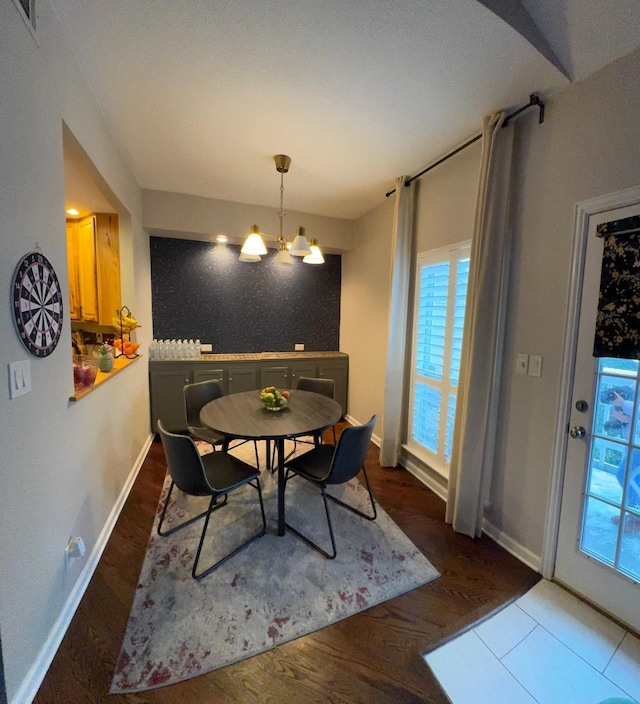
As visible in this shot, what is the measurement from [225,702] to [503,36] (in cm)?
301

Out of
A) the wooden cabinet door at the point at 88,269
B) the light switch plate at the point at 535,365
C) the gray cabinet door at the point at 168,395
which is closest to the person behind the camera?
the light switch plate at the point at 535,365

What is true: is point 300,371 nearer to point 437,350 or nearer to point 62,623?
point 437,350

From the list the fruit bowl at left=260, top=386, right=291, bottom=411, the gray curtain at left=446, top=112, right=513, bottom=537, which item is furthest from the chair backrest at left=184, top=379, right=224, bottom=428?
the gray curtain at left=446, top=112, right=513, bottom=537

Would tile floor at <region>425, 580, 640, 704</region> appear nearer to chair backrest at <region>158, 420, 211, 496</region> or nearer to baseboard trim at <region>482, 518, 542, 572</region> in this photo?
baseboard trim at <region>482, 518, 542, 572</region>

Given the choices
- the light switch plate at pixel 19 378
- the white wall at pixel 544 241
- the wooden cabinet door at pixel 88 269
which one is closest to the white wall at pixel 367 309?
the white wall at pixel 544 241

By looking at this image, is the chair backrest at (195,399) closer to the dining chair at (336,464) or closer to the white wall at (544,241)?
the dining chair at (336,464)

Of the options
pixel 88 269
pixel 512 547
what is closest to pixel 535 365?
pixel 512 547

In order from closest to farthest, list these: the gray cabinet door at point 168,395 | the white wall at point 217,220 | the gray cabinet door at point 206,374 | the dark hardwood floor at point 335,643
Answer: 1. the dark hardwood floor at point 335,643
2. the white wall at point 217,220
3. the gray cabinet door at point 168,395
4. the gray cabinet door at point 206,374

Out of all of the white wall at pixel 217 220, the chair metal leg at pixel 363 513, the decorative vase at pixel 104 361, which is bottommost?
the chair metal leg at pixel 363 513

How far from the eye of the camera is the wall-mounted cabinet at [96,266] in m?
2.86

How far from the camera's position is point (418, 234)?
2.80 metres

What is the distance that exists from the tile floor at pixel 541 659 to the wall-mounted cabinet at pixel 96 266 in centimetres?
347

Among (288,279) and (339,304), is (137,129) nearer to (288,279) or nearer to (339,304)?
→ (288,279)

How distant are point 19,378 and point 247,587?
147cm
